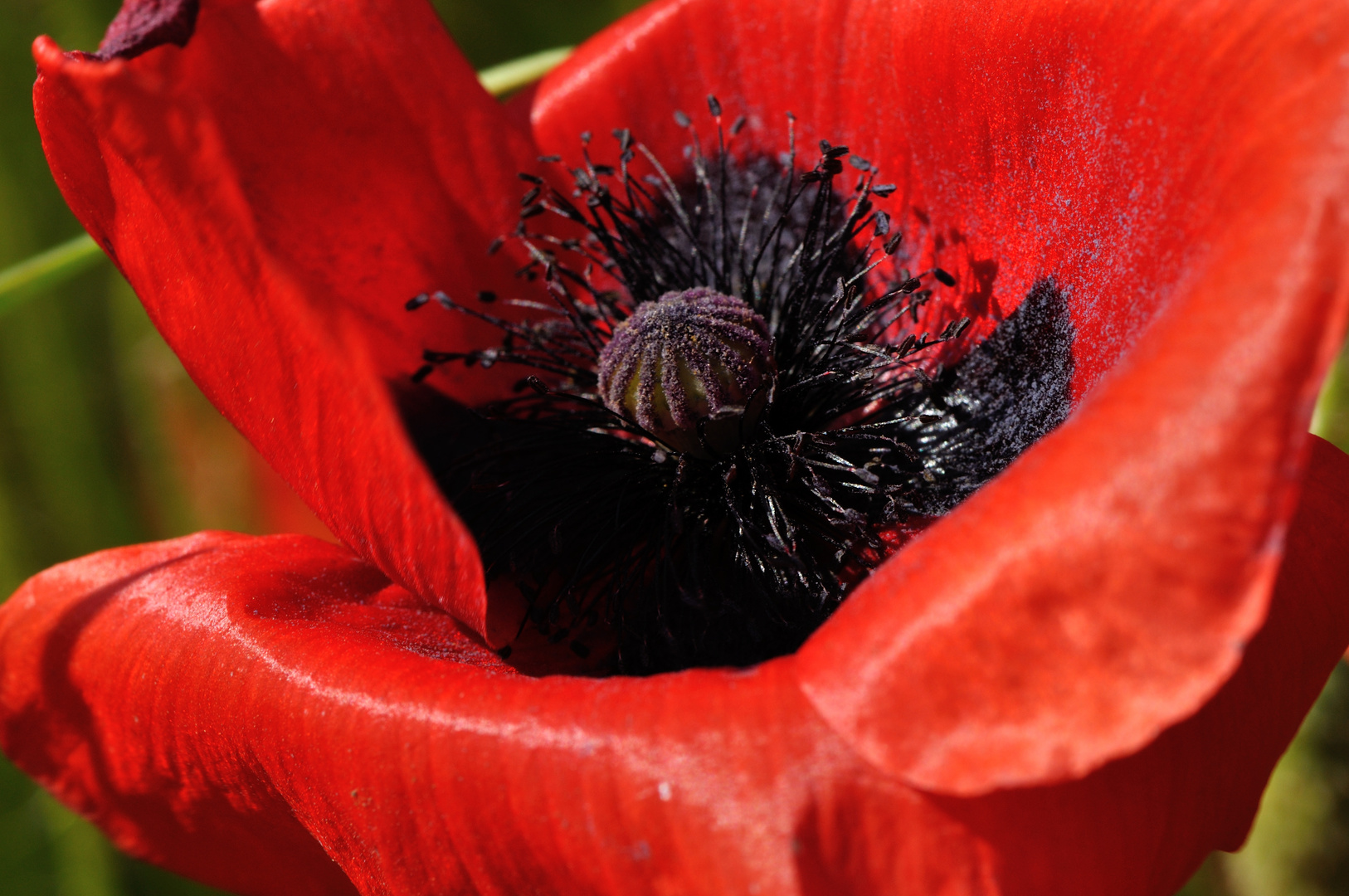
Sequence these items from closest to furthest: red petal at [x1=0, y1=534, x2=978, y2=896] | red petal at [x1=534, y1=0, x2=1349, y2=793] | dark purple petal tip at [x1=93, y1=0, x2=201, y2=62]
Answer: red petal at [x1=534, y1=0, x2=1349, y2=793]
red petal at [x1=0, y1=534, x2=978, y2=896]
dark purple petal tip at [x1=93, y1=0, x2=201, y2=62]

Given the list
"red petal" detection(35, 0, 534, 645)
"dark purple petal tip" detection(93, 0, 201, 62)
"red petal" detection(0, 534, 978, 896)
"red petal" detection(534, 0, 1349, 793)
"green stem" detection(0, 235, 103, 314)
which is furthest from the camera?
"green stem" detection(0, 235, 103, 314)

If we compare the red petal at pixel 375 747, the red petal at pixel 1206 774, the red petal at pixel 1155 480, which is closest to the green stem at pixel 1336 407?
the red petal at pixel 1206 774

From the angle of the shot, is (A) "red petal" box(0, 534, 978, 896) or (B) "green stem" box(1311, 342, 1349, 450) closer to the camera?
(A) "red petal" box(0, 534, 978, 896)

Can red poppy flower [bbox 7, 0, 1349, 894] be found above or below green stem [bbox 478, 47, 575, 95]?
below

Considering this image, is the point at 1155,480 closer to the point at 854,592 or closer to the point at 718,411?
the point at 854,592

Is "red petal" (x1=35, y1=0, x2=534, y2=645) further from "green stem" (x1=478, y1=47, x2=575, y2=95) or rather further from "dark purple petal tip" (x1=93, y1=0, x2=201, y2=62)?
"green stem" (x1=478, y1=47, x2=575, y2=95)

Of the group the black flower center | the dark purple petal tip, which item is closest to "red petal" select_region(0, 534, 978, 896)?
the black flower center

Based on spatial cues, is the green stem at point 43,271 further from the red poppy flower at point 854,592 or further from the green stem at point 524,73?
the green stem at point 524,73
